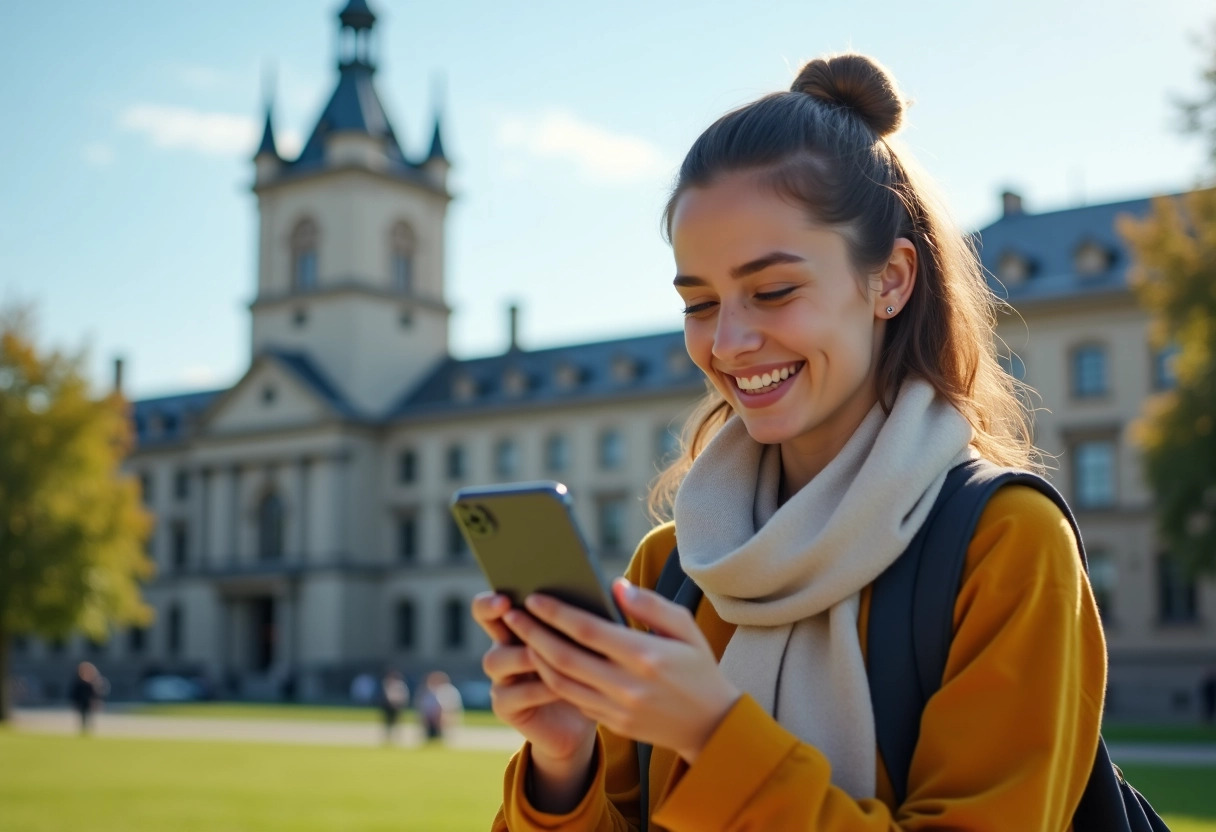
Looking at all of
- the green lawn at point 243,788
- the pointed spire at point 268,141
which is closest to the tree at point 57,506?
the green lawn at point 243,788

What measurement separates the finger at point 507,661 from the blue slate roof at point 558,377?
52.1m

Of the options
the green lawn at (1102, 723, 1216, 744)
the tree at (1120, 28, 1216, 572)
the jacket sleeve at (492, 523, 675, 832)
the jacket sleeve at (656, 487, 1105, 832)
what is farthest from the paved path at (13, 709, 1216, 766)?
the jacket sleeve at (656, 487, 1105, 832)

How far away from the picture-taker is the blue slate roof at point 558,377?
56969 mm

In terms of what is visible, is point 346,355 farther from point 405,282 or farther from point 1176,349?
point 1176,349

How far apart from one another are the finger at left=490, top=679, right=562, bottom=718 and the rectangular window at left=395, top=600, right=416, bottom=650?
199ft

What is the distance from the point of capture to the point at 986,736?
2.07 metres

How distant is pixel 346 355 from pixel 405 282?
17.7ft

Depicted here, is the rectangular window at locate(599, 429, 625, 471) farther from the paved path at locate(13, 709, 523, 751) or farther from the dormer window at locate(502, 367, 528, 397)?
the paved path at locate(13, 709, 523, 751)

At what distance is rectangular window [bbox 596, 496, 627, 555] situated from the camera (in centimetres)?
5719

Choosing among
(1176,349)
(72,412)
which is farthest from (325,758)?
(1176,349)

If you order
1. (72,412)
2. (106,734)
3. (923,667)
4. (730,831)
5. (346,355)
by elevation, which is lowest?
(106,734)

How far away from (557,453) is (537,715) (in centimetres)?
5669

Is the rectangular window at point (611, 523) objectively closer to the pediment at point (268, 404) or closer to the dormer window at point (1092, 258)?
the pediment at point (268, 404)

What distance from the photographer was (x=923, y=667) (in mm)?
2201
